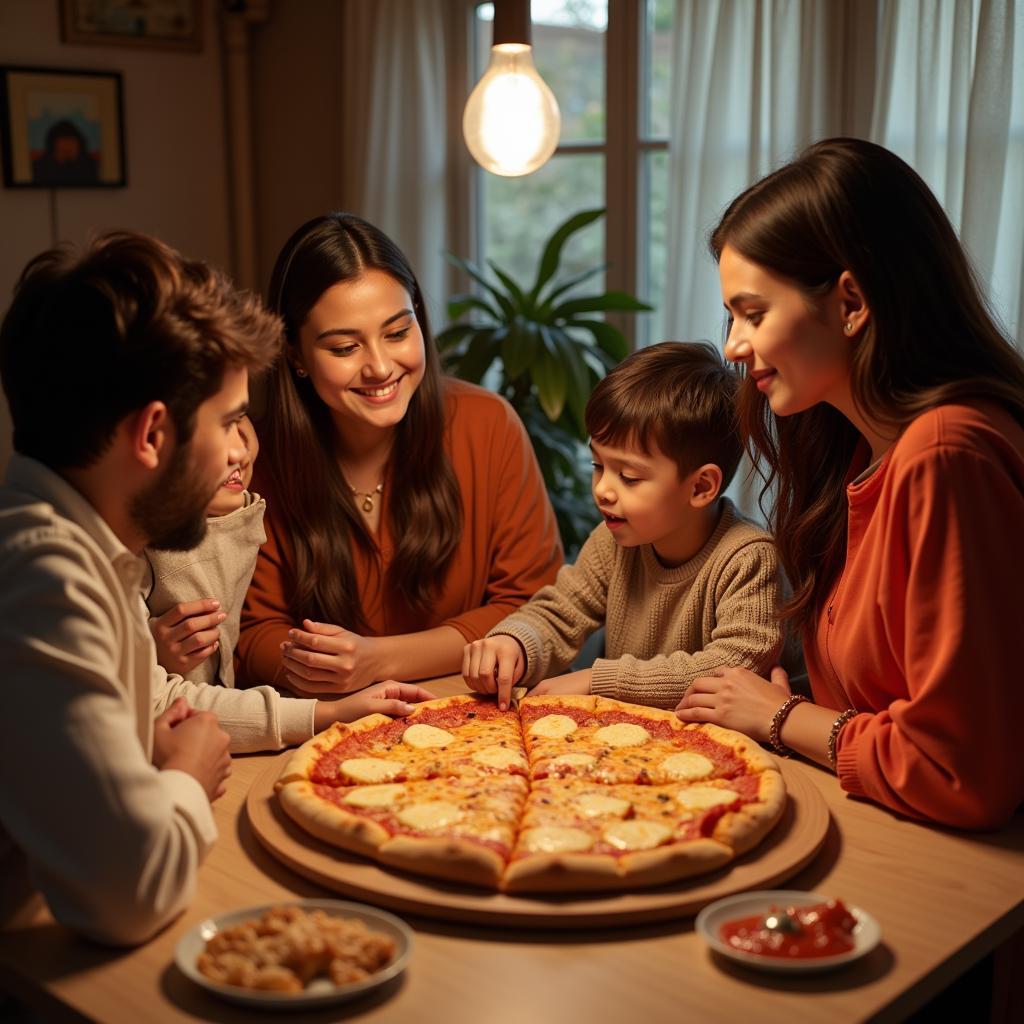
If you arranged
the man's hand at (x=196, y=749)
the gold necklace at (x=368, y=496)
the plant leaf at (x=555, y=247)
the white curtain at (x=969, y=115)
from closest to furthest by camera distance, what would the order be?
the man's hand at (x=196, y=749)
the gold necklace at (x=368, y=496)
the white curtain at (x=969, y=115)
the plant leaf at (x=555, y=247)

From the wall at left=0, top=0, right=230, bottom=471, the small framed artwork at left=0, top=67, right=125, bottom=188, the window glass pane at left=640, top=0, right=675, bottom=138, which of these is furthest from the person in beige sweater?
the small framed artwork at left=0, top=67, right=125, bottom=188

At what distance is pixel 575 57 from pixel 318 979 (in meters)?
3.86

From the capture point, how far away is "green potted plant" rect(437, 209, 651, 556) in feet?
12.3

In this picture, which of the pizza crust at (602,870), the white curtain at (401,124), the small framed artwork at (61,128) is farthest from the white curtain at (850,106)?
the small framed artwork at (61,128)

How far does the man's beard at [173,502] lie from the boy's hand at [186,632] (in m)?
0.43

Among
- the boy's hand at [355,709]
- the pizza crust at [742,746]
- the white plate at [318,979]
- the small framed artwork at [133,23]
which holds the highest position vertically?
the small framed artwork at [133,23]

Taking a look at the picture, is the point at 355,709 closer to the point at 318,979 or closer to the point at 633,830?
the point at 633,830

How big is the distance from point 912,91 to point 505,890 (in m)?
2.76

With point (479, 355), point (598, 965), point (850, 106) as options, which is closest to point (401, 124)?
point (479, 355)

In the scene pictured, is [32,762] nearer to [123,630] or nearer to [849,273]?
[123,630]

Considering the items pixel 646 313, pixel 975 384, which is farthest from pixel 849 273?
pixel 646 313

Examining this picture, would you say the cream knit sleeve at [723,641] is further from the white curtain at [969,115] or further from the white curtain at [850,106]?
the white curtain at [969,115]

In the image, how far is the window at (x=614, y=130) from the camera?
14.1 feet

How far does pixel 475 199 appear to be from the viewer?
15.9 ft
